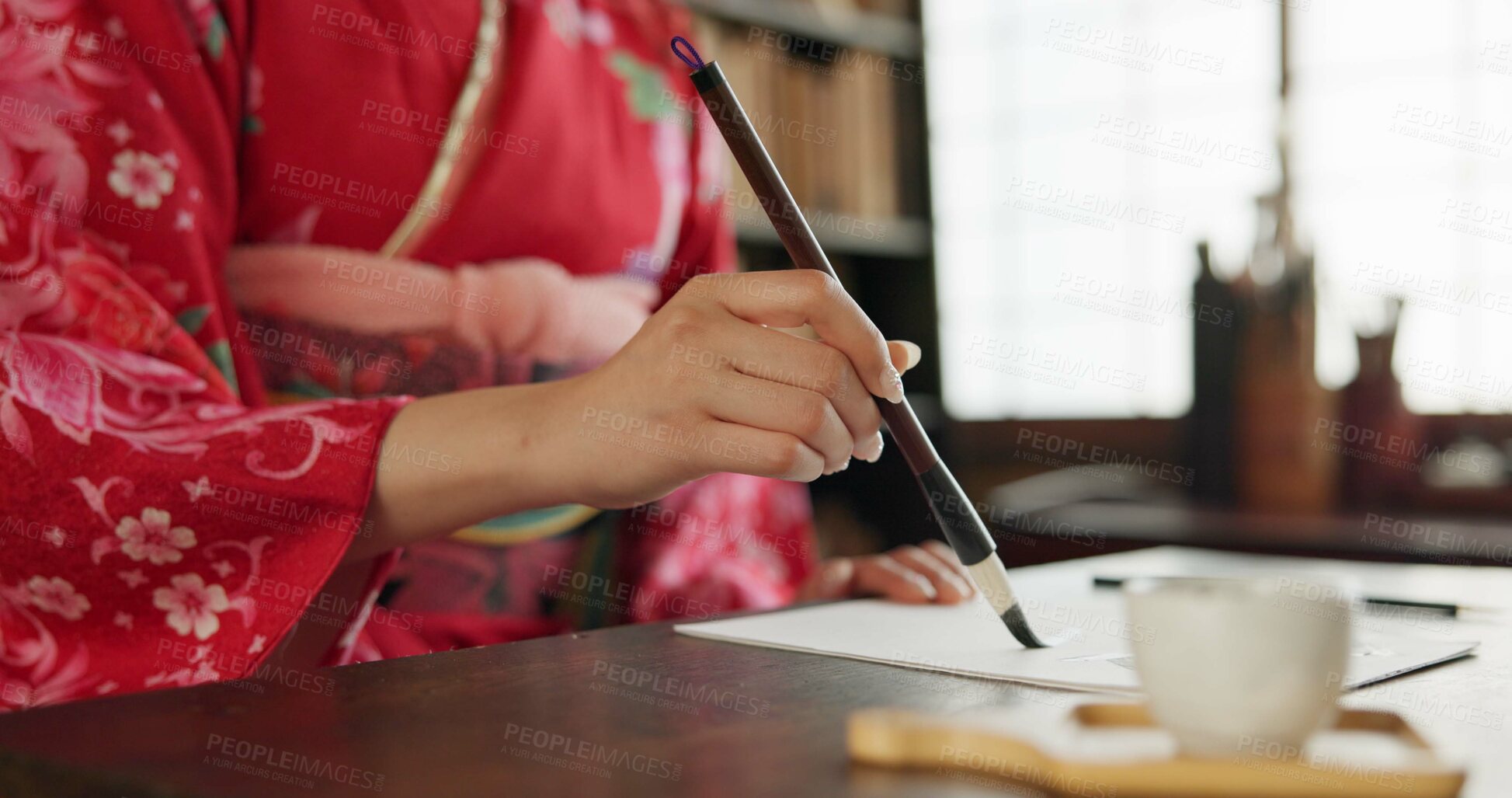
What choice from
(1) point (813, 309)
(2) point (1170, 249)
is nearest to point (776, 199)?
(1) point (813, 309)

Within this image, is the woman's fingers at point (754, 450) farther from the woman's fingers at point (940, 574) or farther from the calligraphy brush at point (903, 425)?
the woman's fingers at point (940, 574)

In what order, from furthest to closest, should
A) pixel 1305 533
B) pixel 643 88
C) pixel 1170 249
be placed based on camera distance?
pixel 1170 249 → pixel 1305 533 → pixel 643 88

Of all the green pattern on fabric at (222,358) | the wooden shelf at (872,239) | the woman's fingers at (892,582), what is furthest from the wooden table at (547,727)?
the wooden shelf at (872,239)

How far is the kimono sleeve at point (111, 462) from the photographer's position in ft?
2.42

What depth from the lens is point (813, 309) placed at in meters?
0.66

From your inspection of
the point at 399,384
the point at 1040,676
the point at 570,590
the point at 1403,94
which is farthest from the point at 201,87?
the point at 1403,94

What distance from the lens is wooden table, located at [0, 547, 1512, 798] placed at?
43 centimetres

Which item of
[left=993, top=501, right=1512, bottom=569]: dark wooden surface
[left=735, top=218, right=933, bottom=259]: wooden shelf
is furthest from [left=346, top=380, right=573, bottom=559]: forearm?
[left=735, top=218, right=933, bottom=259]: wooden shelf

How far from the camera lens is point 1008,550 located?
105 inches

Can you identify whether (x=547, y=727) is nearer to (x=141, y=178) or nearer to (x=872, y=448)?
(x=872, y=448)

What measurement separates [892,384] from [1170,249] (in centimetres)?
262

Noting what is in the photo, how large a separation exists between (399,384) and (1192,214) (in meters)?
2.44

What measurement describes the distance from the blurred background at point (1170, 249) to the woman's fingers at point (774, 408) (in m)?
1.55

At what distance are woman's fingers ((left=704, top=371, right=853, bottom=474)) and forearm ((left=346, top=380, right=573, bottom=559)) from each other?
11cm
